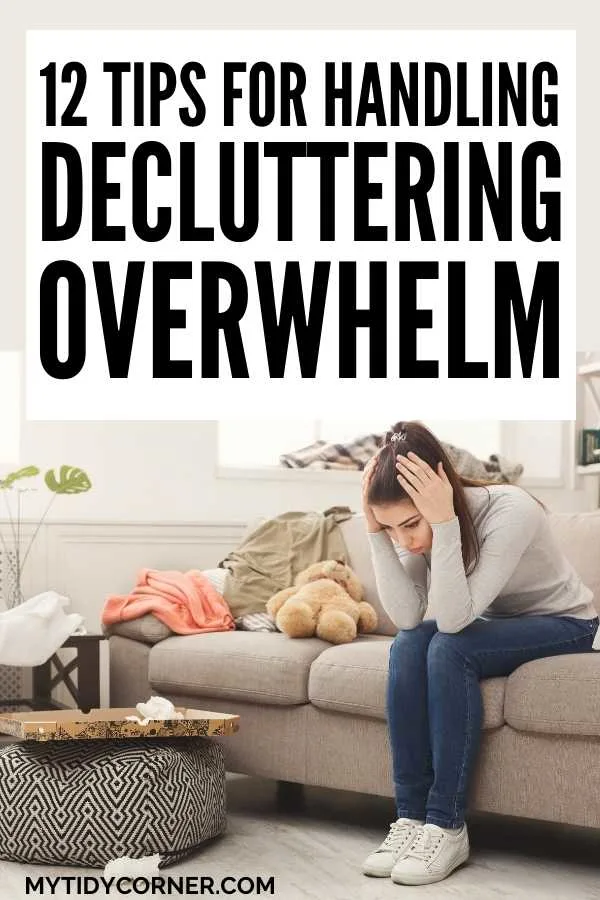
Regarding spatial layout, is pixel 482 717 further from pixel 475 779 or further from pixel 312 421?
pixel 312 421

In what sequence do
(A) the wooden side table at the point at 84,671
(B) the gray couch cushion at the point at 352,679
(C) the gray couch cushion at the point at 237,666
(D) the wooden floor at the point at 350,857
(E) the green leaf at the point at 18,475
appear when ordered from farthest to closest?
(E) the green leaf at the point at 18,475 < (A) the wooden side table at the point at 84,671 < (C) the gray couch cushion at the point at 237,666 < (B) the gray couch cushion at the point at 352,679 < (D) the wooden floor at the point at 350,857

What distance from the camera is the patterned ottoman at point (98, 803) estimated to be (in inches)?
91.1

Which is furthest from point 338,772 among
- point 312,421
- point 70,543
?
point 312,421

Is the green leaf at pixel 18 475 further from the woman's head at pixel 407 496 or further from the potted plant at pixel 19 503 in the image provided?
the woman's head at pixel 407 496

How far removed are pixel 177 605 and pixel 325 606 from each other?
44 cm

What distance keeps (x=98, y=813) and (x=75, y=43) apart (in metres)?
2.18

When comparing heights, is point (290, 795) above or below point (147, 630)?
below

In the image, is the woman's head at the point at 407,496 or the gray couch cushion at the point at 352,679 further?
the gray couch cushion at the point at 352,679

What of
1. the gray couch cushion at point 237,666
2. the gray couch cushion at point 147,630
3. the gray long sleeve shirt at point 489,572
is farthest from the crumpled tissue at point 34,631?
the gray long sleeve shirt at point 489,572

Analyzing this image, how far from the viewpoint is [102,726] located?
234 centimetres

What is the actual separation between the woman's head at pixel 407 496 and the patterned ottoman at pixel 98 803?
0.67 meters

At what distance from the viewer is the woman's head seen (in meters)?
2.32

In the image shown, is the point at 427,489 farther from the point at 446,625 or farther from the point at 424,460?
the point at 446,625

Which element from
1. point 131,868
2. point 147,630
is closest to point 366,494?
point 131,868
